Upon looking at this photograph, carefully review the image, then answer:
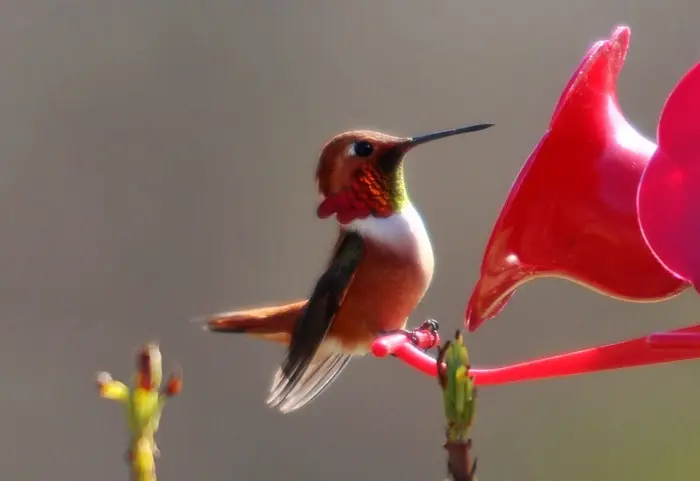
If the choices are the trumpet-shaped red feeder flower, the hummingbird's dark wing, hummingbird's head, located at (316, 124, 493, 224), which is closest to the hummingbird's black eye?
hummingbird's head, located at (316, 124, 493, 224)

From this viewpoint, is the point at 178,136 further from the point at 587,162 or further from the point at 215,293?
the point at 587,162

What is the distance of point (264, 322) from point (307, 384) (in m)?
0.15

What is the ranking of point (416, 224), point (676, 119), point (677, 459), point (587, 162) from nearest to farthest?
point (676, 119)
point (587, 162)
point (416, 224)
point (677, 459)

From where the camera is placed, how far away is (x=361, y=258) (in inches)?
41.1

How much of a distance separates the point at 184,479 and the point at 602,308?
47.6 inches

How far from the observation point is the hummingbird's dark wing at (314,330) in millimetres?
969


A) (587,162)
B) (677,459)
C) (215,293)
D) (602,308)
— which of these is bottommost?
(677,459)

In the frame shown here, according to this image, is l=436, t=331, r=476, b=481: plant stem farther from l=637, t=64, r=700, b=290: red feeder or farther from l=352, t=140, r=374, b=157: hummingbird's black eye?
l=352, t=140, r=374, b=157: hummingbird's black eye

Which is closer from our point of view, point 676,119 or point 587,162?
point 676,119

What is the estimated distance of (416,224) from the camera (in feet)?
3.56

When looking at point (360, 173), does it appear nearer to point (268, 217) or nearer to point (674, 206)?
point (674, 206)

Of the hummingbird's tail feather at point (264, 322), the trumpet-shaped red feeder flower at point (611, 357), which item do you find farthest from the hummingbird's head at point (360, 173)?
the trumpet-shaped red feeder flower at point (611, 357)

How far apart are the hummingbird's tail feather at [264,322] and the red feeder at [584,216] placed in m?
0.39

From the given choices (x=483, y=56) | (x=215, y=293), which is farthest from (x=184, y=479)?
(x=483, y=56)
